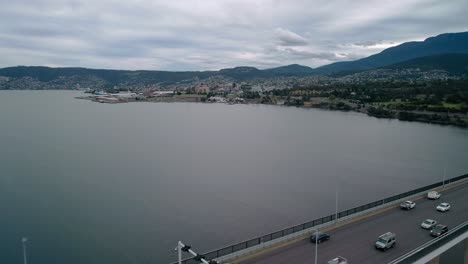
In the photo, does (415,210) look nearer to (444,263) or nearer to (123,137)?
(444,263)

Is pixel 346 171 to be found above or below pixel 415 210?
below

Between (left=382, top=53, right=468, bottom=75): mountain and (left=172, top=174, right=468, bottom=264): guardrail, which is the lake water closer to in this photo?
(left=172, top=174, right=468, bottom=264): guardrail

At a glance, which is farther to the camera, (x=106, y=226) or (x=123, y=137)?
(x=123, y=137)

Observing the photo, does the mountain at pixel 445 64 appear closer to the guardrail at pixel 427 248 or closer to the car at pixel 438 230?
the car at pixel 438 230

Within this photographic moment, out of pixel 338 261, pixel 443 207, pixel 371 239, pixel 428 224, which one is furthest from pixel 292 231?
pixel 443 207

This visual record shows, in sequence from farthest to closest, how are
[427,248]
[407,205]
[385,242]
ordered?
1. [407,205]
2. [385,242]
3. [427,248]

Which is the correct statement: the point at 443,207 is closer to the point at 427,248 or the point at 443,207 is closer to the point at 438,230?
the point at 438,230

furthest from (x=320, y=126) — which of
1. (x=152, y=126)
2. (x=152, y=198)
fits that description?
(x=152, y=198)
